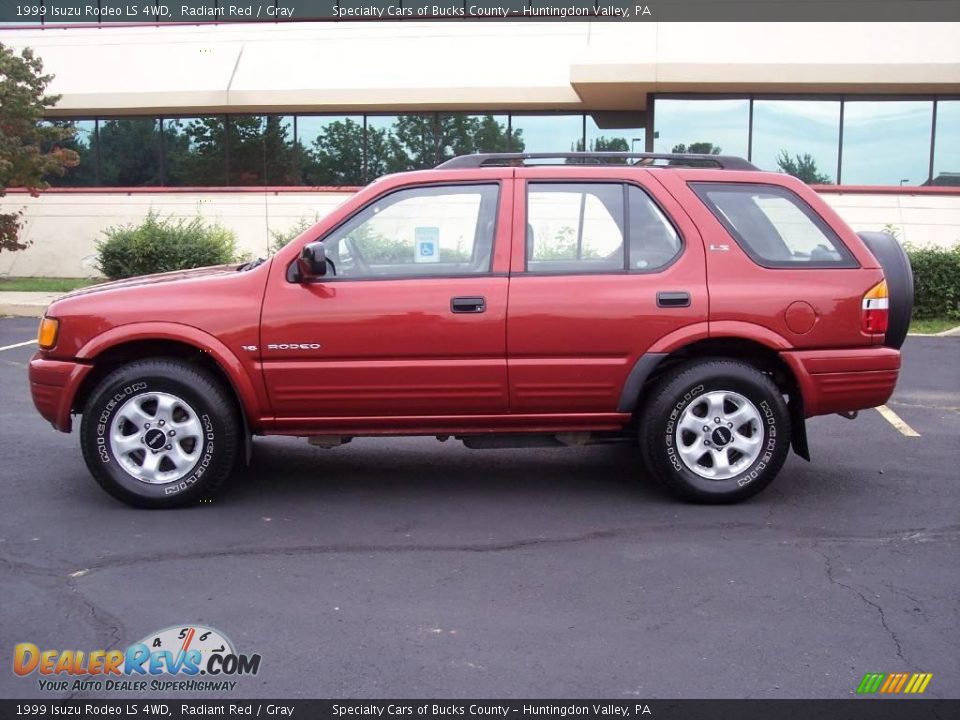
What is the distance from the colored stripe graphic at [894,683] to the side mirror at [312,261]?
3382 mm

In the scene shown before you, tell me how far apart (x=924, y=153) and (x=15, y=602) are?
55.5ft

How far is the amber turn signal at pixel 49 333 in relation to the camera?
570cm

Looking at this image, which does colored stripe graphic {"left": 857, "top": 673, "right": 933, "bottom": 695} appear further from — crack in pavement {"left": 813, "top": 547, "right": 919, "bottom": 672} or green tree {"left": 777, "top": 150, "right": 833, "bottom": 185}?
green tree {"left": 777, "top": 150, "right": 833, "bottom": 185}

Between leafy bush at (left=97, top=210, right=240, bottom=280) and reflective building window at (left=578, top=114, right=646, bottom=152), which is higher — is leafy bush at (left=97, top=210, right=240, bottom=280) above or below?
A: below

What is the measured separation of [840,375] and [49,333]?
4.49 meters

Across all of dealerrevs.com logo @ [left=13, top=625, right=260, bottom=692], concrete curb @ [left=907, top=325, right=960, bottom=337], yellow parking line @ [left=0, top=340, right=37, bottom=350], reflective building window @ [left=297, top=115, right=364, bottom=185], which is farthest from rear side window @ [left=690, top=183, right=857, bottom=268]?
reflective building window @ [left=297, top=115, right=364, bottom=185]

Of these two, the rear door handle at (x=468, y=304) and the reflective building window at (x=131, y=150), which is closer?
the rear door handle at (x=468, y=304)

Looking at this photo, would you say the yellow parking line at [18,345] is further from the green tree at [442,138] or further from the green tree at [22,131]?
the green tree at [442,138]

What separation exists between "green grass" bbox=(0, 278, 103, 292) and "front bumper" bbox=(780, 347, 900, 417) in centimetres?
1456

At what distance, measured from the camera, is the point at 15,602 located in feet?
14.3

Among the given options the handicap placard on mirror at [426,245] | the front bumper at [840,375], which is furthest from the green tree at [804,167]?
the handicap placard on mirror at [426,245]

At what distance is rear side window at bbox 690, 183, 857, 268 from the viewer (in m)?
5.80
